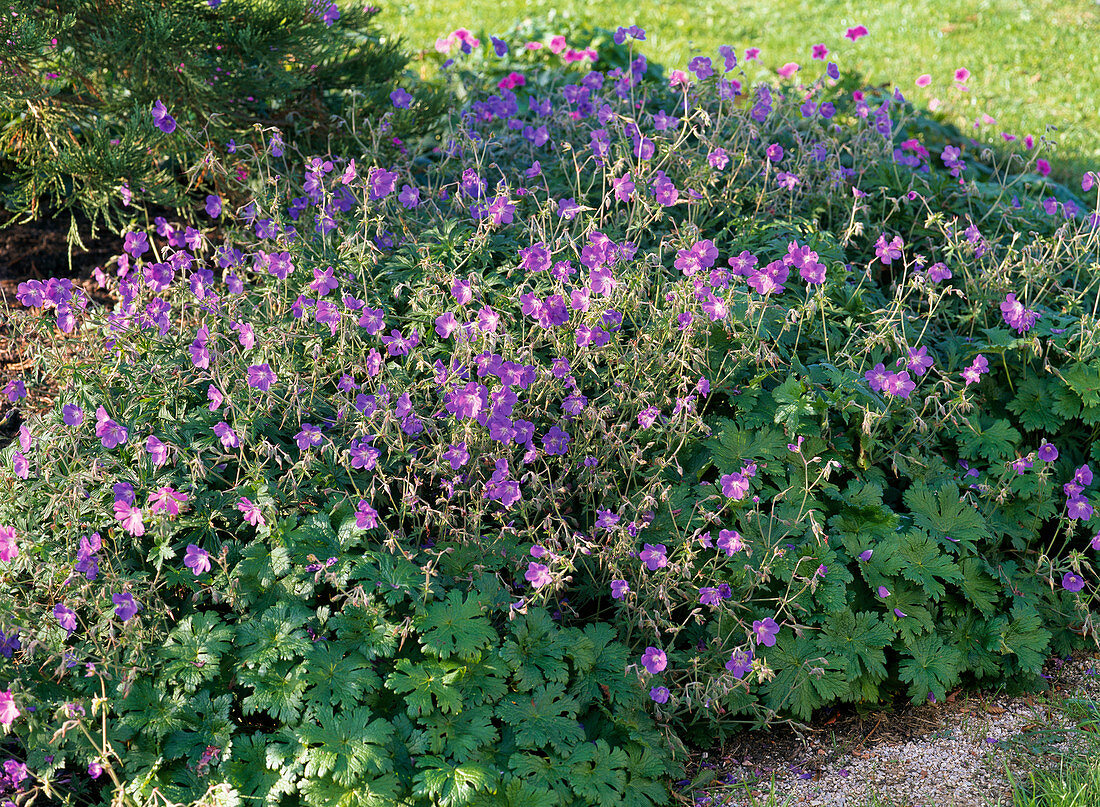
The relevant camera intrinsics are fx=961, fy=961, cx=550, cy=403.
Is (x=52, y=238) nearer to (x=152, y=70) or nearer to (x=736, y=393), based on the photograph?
(x=152, y=70)

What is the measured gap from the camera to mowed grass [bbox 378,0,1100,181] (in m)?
7.17

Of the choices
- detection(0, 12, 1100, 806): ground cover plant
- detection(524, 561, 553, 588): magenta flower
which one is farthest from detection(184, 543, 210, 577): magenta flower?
detection(524, 561, 553, 588): magenta flower

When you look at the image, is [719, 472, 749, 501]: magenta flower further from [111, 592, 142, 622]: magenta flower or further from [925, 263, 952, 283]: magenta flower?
[111, 592, 142, 622]: magenta flower

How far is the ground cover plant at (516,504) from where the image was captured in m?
2.27

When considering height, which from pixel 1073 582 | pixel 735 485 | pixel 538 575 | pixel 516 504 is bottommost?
pixel 1073 582

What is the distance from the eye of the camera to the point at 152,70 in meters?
3.90

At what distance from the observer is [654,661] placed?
2369 millimetres

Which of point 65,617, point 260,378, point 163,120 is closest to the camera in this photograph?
point 65,617

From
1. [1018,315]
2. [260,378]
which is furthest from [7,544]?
[1018,315]

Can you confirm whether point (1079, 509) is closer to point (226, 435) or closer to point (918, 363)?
point (918, 363)

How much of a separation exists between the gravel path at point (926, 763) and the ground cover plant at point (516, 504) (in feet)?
0.39

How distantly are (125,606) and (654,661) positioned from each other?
1.26m

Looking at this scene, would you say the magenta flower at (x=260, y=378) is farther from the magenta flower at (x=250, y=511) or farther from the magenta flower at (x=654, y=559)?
the magenta flower at (x=654, y=559)

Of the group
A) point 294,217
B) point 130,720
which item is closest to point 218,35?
point 294,217
